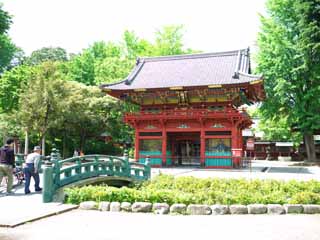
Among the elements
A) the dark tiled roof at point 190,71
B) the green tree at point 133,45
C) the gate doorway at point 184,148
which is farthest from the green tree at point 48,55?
the gate doorway at point 184,148

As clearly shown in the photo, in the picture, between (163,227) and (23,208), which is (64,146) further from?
(163,227)

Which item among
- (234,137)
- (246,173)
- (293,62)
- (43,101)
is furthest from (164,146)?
(293,62)

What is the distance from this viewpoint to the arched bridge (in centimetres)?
1178

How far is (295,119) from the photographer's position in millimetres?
36188

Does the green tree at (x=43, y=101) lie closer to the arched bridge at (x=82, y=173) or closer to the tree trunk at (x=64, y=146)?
the tree trunk at (x=64, y=146)

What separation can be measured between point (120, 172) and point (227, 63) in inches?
796

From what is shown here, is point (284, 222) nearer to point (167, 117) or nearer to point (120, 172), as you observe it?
point (120, 172)

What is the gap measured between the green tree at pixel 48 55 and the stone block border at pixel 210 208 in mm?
64035

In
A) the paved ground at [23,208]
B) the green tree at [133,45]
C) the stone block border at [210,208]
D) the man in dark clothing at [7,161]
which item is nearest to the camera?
the paved ground at [23,208]

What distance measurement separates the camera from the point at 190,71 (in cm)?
3322

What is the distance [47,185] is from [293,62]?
29.9 meters

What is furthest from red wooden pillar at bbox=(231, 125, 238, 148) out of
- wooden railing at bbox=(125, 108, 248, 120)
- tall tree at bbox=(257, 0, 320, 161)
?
tall tree at bbox=(257, 0, 320, 161)

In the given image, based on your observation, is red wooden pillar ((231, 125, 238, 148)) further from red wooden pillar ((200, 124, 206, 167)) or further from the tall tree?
the tall tree

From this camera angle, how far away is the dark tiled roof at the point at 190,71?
2997 centimetres
